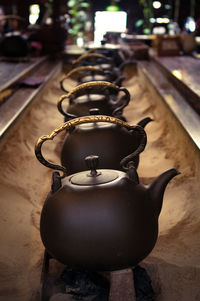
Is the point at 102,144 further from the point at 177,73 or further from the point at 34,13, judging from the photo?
the point at 34,13

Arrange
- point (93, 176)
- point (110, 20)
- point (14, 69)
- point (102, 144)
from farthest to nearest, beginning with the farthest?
point (110, 20) < point (14, 69) < point (102, 144) < point (93, 176)

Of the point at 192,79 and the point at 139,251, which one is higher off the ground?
the point at 139,251

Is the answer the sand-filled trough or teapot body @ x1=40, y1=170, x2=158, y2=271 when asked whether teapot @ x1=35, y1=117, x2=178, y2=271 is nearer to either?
teapot body @ x1=40, y1=170, x2=158, y2=271

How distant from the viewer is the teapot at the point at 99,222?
1572mm

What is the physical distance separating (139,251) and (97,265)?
16 centimetres

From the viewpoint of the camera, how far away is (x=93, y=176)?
65.6 inches

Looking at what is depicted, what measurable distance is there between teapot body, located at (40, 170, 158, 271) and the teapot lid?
0.06 feet

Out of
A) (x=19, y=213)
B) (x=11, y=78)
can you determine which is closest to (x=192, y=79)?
(x=11, y=78)

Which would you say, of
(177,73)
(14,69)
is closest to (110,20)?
(14,69)

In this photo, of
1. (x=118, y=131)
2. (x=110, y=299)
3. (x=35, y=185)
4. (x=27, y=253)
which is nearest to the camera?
(x=110, y=299)

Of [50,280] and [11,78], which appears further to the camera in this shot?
[11,78]

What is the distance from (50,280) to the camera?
5.96 feet

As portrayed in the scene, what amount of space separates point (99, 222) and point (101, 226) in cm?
2

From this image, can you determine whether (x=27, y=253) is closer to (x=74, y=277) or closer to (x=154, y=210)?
(x=74, y=277)
